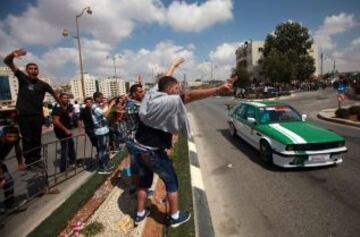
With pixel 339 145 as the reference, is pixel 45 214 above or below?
below

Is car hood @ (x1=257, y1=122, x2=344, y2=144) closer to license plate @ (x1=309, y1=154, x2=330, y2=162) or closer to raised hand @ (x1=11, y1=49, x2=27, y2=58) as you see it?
license plate @ (x1=309, y1=154, x2=330, y2=162)

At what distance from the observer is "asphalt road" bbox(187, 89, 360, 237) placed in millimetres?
3670

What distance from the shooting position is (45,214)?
4543 mm

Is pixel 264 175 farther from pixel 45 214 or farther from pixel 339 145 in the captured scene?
pixel 45 214

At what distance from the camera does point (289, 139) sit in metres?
5.67

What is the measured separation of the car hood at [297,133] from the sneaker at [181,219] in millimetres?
3045

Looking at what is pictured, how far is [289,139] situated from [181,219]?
3.29 metres

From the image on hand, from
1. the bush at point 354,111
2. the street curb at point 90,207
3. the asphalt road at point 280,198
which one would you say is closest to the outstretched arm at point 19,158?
the street curb at point 90,207

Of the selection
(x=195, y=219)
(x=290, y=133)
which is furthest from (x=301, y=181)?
(x=195, y=219)

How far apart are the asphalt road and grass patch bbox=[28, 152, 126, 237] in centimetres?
216

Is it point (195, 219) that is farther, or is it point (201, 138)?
point (201, 138)

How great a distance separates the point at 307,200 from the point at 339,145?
1980mm

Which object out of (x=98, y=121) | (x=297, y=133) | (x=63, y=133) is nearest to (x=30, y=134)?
(x=98, y=121)

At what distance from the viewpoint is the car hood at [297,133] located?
18.5ft
